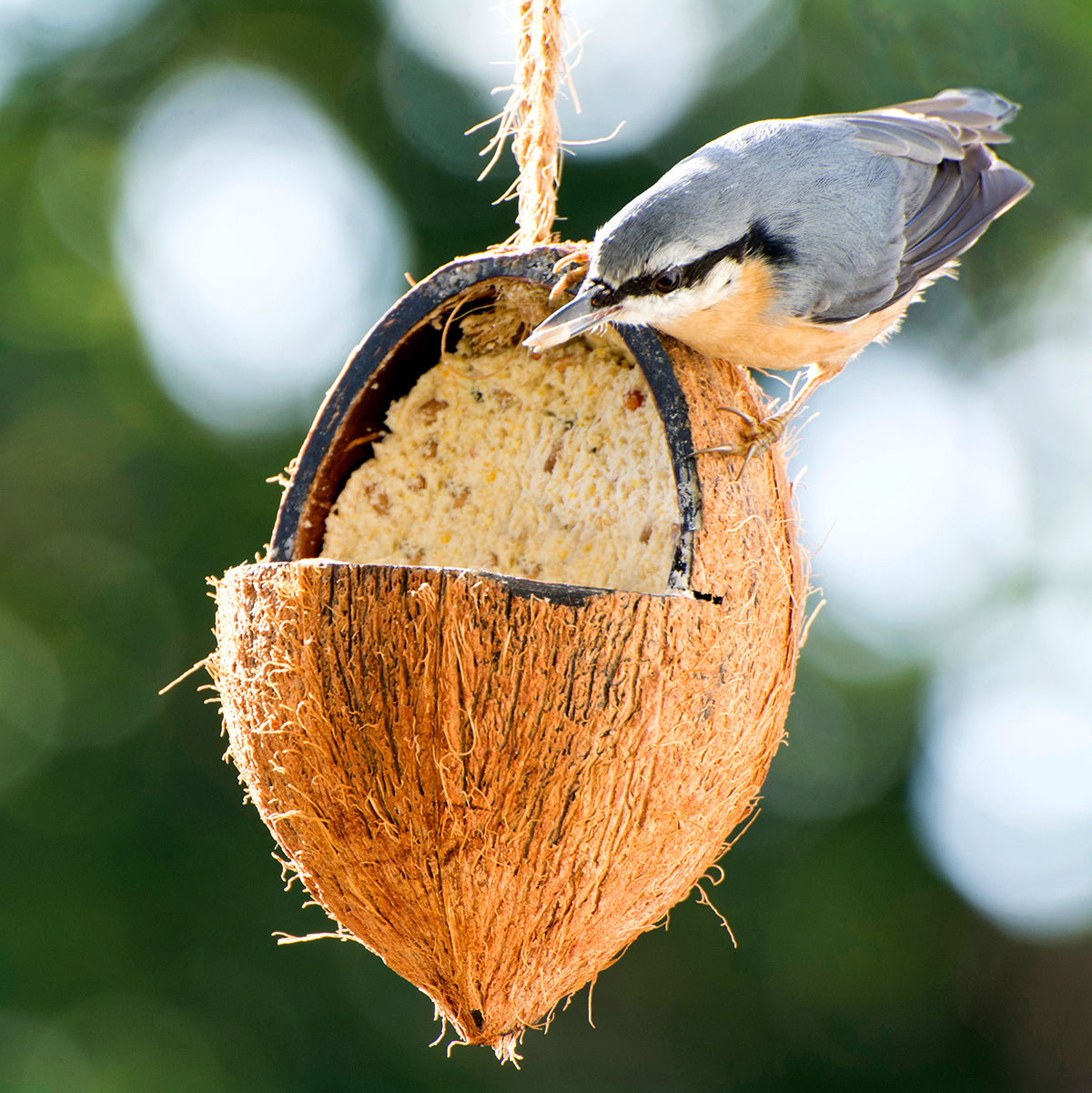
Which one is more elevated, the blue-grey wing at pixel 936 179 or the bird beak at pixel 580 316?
the bird beak at pixel 580 316

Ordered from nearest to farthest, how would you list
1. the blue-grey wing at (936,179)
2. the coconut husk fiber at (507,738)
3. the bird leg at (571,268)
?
the coconut husk fiber at (507,738)
the bird leg at (571,268)
the blue-grey wing at (936,179)

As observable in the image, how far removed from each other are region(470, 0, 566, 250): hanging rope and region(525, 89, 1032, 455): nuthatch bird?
0.18 m

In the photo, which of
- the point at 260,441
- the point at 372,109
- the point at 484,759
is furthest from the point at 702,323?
the point at 372,109

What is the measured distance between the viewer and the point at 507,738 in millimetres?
1272

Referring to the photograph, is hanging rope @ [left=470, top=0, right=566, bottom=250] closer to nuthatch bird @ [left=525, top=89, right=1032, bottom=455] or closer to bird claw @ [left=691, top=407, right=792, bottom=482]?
nuthatch bird @ [left=525, top=89, right=1032, bottom=455]

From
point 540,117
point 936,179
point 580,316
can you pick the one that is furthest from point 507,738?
point 936,179

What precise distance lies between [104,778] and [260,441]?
56.8 inches

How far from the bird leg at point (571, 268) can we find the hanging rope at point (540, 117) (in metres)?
0.15

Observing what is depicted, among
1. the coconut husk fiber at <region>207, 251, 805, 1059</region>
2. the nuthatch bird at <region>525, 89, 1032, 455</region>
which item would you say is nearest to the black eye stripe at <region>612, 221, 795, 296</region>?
the nuthatch bird at <region>525, 89, 1032, 455</region>

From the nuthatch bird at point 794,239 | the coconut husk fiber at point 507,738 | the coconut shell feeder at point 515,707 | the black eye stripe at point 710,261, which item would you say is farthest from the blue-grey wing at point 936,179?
the coconut husk fiber at point 507,738

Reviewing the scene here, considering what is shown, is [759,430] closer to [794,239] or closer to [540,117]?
[794,239]

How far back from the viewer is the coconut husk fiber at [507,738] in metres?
1.26

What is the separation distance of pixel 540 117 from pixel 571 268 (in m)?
0.32

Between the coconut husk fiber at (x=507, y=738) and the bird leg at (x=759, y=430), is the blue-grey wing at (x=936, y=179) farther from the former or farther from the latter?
the coconut husk fiber at (x=507, y=738)
